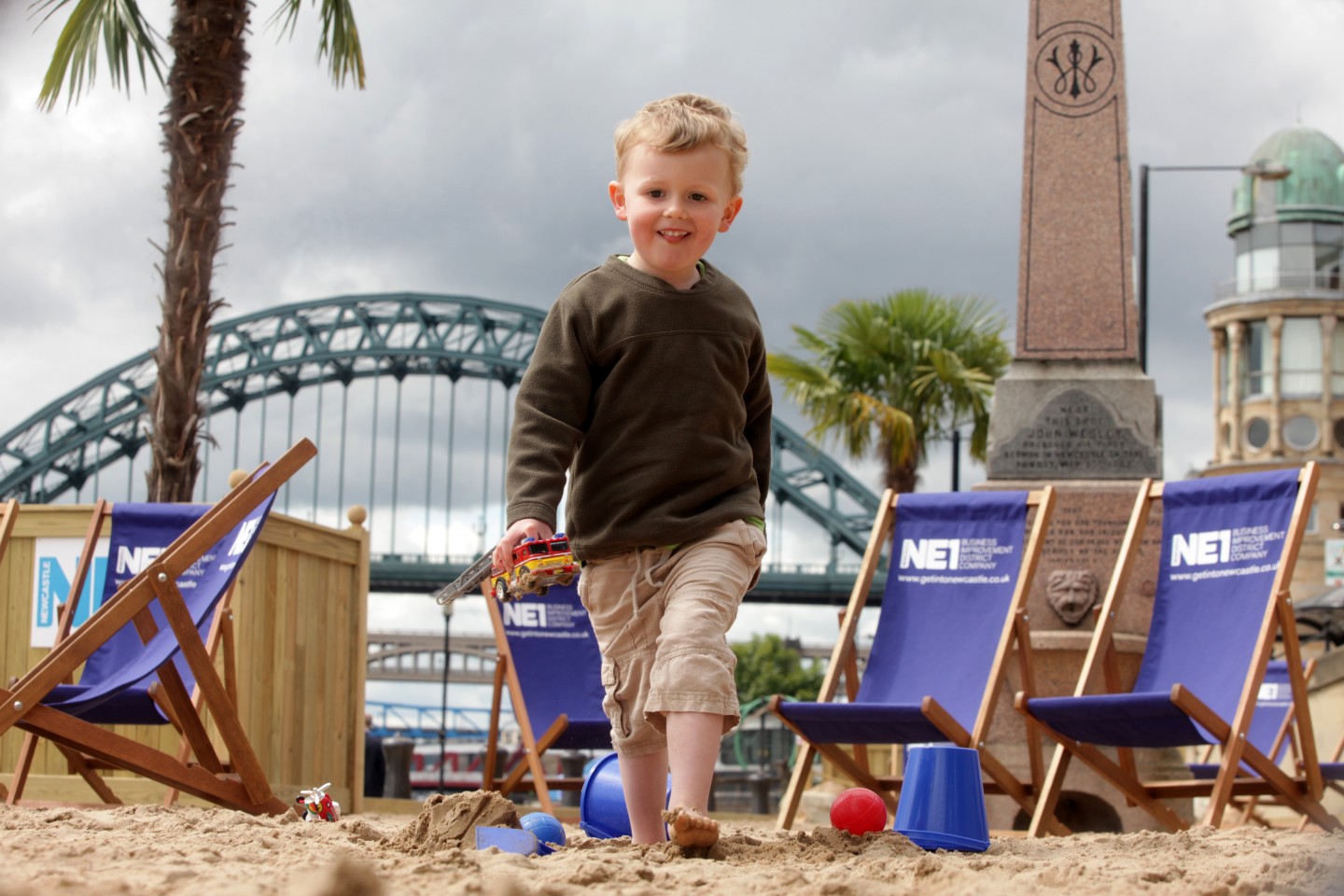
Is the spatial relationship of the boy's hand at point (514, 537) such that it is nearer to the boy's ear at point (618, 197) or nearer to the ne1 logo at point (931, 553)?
the boy's ear at point (618, 197)

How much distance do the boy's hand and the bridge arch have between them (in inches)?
2589

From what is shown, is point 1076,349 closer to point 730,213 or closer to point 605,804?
point 605,804

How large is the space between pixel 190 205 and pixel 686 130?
21.1ft

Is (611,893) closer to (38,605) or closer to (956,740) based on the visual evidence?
(956,740)

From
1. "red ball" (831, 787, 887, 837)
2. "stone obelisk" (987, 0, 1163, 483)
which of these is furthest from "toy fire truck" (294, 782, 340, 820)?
"stone obelisk" (987, 0, 1163, 483)

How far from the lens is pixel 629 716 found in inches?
105

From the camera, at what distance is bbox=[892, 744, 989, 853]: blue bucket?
2740mm

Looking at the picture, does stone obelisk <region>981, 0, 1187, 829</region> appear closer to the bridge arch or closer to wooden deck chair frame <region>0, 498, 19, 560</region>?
wooden deck chair frame <region>0, 498, 19, 560</region>

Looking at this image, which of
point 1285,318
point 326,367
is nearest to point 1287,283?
point 1285,318

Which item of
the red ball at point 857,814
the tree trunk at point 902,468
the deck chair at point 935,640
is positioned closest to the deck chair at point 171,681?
the deck chair at point 935,640

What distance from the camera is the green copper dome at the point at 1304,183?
206ft

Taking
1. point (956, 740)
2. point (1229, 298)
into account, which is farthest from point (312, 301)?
point (956, 740)

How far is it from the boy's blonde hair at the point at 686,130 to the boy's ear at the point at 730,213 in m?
0.02

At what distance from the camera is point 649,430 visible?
2627mm
